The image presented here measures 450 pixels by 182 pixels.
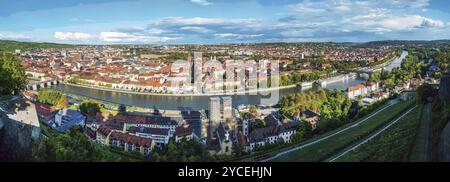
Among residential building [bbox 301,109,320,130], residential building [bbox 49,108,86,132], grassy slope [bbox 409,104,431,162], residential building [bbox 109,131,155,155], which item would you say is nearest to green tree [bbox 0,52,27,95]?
residential building [bbox 109,131,155,155]

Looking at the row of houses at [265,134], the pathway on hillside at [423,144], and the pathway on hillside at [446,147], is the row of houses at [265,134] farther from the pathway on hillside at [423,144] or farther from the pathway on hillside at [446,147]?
the pathway on hillside at [446,147]

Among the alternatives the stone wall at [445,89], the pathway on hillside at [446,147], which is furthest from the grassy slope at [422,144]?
the stone wall at [445,89]

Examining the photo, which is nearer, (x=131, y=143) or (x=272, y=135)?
(x=131, y=143)

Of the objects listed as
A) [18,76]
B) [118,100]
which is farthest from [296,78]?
[18,76]

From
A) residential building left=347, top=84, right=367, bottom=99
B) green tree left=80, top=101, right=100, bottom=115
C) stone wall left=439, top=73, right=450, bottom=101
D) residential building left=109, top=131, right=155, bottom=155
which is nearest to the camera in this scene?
stone wall left=439, top=73, right=450, bottom=101

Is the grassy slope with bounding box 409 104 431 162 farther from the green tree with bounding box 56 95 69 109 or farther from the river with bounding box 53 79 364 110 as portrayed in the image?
the green tree with bounding box 56 95 69 109

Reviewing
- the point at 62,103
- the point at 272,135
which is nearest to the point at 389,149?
the point at 272,135

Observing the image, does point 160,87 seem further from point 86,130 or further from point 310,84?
point 86,130

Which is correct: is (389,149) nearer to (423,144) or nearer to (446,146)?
(423,144)
